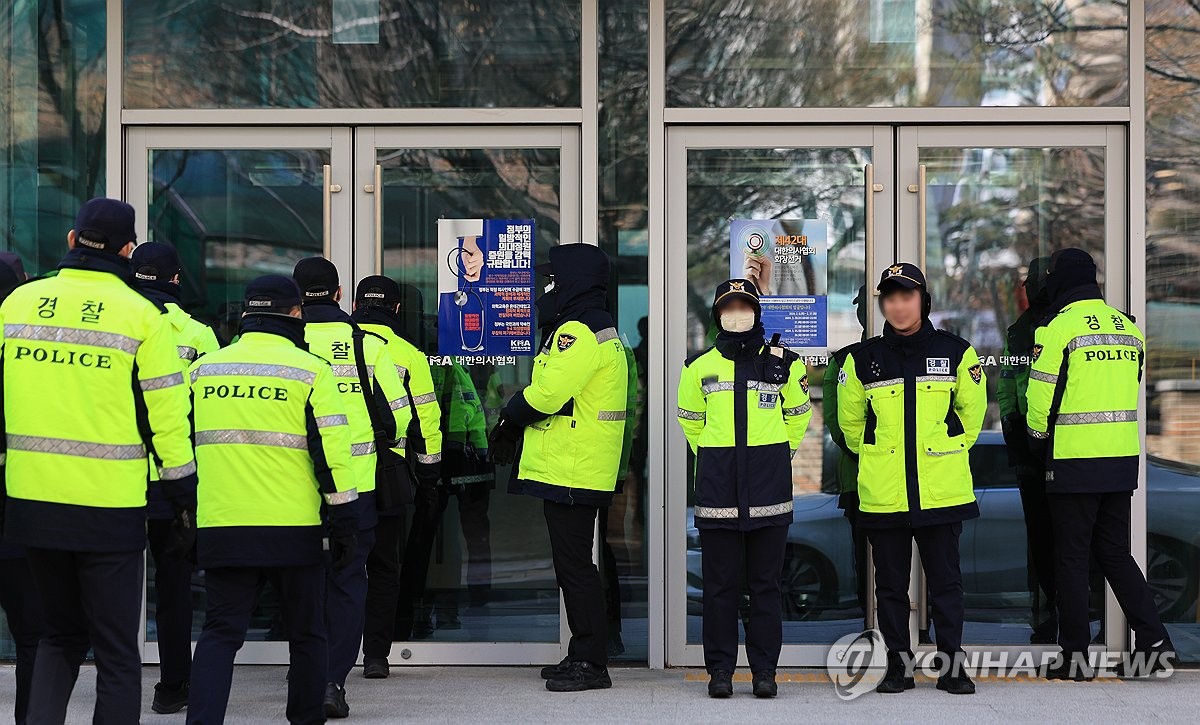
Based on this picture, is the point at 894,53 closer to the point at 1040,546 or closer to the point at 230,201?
the point at 1040,546

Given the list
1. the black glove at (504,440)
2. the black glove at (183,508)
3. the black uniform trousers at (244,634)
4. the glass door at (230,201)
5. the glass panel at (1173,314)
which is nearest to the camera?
the black glove at (183,508)

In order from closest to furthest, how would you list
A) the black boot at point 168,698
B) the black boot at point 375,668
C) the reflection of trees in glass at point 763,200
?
1. the black boot at point 168,698
2. the black boot at point 375,668
3. the reflection of trees in glass at point 763,200

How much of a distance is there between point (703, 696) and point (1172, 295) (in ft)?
11.2

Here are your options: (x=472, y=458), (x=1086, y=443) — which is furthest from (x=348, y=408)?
(x=1086, y=443)

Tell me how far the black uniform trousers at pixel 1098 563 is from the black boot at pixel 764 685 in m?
1.62

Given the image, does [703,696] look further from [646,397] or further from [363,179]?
[363,179]

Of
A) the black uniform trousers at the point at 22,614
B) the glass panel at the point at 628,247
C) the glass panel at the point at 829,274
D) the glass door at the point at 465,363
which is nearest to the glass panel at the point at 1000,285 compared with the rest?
the glass panel at the point at 829,274

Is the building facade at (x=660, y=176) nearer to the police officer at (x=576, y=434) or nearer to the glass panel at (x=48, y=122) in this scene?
the glass panel at (x=48, y=122)

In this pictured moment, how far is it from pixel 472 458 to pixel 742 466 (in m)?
1.79

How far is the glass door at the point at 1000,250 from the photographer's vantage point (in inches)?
295

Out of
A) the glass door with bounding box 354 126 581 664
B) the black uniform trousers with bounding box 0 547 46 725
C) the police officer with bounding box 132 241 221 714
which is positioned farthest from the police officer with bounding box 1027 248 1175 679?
the black uniform trousers with bounding box 0 547 46 725

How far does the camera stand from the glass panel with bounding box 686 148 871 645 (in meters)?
7.53

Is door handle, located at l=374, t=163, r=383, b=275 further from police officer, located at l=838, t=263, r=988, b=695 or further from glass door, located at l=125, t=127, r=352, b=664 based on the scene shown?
police officer, located at l=838, t=263, r=988, b=695

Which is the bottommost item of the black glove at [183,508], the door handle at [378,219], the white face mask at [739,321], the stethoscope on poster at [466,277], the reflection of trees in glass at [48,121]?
the black glove at [183,508]
